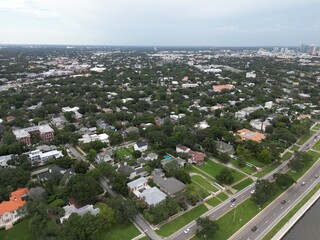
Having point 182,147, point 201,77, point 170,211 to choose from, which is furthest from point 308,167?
point 201,77

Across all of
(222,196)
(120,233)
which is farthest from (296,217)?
(120,233)

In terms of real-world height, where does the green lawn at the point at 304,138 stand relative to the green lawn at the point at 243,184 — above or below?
below

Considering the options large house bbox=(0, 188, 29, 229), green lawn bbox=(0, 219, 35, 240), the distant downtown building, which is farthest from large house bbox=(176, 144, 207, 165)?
the distant downtown building

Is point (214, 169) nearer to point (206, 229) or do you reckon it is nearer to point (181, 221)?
point (181, 221)

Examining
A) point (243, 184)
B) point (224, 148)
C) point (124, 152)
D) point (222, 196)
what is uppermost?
point (224, 148)

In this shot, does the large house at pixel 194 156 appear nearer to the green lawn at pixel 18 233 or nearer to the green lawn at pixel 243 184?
the green lawn at pixel 243 184

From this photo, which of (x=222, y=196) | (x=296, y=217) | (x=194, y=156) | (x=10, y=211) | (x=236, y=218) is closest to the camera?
(x=10, y=211)

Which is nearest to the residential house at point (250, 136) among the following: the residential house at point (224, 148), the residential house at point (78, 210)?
the residential house at point (224, 148)
